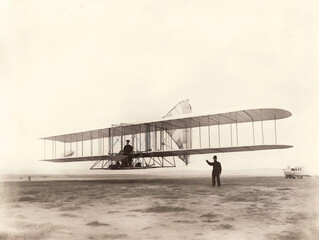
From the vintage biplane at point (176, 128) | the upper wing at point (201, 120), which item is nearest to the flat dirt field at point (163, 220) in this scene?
the upper wing at point (201, 120)

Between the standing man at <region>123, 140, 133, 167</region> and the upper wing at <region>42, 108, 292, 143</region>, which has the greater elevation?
the upper wing at <region>42, 108, 292, 143</region>

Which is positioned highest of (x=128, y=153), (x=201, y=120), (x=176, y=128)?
(x=201, y=120)

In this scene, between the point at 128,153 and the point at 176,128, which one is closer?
the point at 128,153

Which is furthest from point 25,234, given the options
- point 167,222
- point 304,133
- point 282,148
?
point 282,148

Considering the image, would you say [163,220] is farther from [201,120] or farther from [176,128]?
[176,128]

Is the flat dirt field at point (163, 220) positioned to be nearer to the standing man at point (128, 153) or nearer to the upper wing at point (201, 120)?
the upper wing at point (201, 120)

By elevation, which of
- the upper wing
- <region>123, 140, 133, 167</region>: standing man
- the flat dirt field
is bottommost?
the flat dirt field

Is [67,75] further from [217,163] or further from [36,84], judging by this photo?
[217,163]

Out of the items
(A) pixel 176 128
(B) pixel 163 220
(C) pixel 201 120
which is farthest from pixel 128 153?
(B) pixel 163 220

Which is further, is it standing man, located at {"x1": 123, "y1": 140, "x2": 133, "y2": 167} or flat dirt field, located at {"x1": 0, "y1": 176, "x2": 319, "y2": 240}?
standing man, located at {"x1": 123, "y1": 140, "x2": 133, "y2": 167}

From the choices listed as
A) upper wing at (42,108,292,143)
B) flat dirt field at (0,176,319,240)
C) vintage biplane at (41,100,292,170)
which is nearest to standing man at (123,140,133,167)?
vintage biplane at (41,100,292,170)

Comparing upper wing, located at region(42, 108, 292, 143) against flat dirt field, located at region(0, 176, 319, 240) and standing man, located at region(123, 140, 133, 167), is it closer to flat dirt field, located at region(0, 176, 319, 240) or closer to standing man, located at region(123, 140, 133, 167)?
standing man, located at region(123, 140, 133, 167)

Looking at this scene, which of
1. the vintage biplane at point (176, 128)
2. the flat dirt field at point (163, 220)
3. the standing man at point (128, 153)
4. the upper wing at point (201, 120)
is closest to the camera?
the flat dirt field at point (163, 220)
